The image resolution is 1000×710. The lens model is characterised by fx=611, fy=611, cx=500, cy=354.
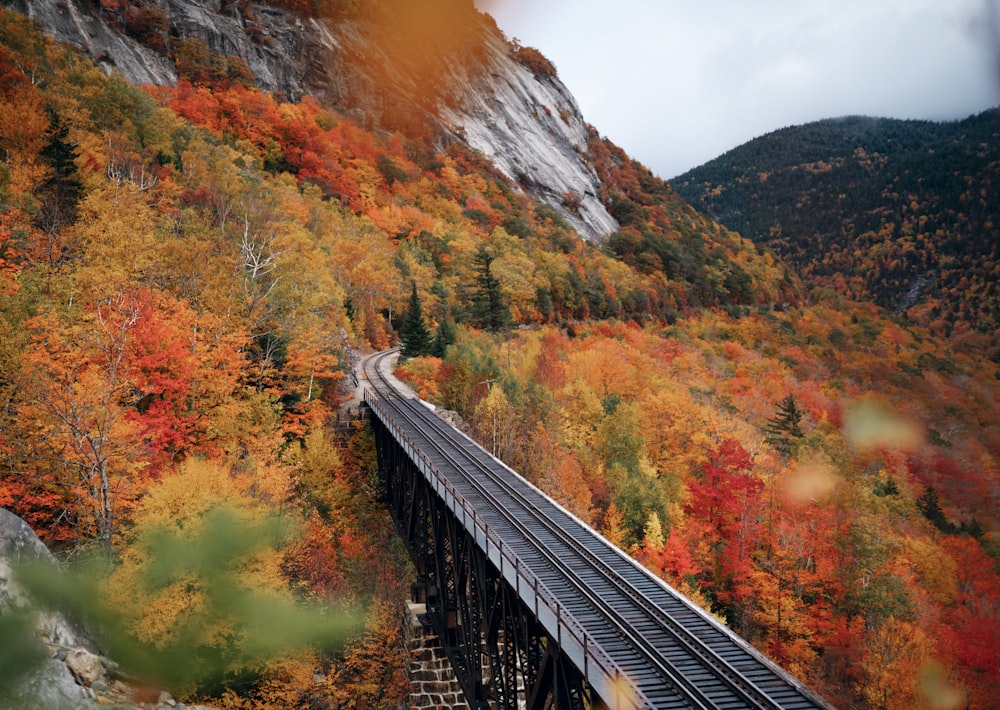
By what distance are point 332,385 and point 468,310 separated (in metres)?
26.9

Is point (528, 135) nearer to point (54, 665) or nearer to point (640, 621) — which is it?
point (640, 621)

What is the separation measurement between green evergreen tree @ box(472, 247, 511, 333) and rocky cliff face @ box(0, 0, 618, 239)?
54306 mm

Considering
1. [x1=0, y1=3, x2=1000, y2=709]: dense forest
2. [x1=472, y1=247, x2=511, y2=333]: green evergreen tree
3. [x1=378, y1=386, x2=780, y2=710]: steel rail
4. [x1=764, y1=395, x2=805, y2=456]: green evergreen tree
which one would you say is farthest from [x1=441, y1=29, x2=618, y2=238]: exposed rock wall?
[x1=378, y1=386, x2=780, y2=710]: steel rail

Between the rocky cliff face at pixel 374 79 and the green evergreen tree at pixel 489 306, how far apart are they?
Answer: 54306 millimetres

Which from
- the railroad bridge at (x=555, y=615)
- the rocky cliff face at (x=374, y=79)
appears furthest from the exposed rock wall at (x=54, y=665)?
the rocky cliff face at (x=374, y=79)

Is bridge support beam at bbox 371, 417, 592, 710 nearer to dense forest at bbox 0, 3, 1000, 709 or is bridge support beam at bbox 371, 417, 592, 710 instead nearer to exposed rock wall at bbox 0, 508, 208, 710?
dense forest at bbox 0, 3, 1000, 709

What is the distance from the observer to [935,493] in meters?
55.4

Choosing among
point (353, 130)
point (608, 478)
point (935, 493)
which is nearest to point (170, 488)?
point (608, 478)

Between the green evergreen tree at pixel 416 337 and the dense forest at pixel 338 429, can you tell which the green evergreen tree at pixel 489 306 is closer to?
the dense forest at pixel 338 429

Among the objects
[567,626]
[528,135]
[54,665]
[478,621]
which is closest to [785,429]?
[478,621]

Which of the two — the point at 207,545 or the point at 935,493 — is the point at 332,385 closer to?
the point at 207,545

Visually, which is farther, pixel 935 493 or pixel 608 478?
pixel 935 493

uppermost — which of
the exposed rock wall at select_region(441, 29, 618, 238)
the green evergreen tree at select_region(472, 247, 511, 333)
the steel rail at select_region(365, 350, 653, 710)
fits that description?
the exposed rock wall at select_region(441, 29, 618, 238)

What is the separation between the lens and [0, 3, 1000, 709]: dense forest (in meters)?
20.7
